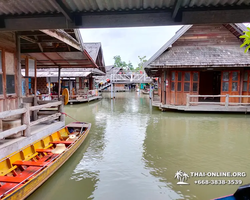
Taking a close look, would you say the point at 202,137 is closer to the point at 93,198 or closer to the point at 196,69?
the point at 93,198

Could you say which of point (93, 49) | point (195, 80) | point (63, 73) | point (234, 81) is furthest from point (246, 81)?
point (63, 73)

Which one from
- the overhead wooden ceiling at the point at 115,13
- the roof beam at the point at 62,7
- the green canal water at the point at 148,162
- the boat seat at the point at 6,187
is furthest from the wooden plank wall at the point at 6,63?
the roof beam at the point at 62,7

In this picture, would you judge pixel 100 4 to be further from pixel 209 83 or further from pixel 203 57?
pixel 209 83

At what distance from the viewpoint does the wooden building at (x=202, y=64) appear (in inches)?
480

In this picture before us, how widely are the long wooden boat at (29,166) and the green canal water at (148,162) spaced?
0.38 meters

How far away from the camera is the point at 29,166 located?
4.41 metres

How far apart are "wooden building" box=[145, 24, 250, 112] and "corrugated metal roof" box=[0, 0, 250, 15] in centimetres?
912

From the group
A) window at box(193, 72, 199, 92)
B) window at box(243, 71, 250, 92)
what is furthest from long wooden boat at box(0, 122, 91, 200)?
window at box(243, 71, 250, 92)

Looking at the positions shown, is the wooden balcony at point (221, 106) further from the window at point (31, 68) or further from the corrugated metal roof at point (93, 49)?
the corrugated metal roof at point (93, 49)

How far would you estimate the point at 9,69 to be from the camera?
5684 mm

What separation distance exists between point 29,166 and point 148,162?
300 cm

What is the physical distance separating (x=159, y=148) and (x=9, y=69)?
5243 mm

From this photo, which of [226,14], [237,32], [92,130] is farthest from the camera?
[237,32]

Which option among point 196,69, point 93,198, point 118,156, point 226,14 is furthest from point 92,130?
point 196,69
